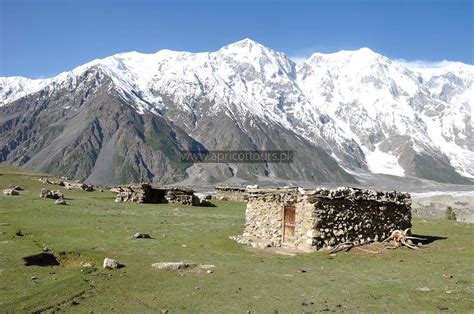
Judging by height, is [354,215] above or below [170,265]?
above

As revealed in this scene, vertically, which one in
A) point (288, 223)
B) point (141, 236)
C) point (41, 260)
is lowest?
point (41, 260)

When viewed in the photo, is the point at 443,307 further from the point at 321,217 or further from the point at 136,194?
the point at 136,194

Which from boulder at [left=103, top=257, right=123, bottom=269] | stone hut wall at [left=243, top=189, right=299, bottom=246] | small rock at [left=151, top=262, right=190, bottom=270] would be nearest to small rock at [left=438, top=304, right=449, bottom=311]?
small rock at [left=151, top=262, right=190, bottom=270]

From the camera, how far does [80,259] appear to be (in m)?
24.8

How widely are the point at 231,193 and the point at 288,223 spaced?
4133cm

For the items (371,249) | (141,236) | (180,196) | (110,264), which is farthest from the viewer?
(180,196)

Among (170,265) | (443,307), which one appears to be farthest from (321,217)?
(443,307)

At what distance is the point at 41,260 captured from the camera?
23438 millimetres

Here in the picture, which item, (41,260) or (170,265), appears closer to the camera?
(170,265)

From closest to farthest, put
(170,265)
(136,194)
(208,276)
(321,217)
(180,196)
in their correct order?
(208,276) < (170,265) < (321,217) < (136,194) < (180,196)

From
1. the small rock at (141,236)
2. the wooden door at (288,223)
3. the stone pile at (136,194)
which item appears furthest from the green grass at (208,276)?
the stone pile at (136,194)

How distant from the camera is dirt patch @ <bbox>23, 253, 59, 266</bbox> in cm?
2258

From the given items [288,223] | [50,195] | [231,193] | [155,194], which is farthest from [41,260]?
[231,193]

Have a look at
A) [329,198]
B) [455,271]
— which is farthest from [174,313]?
[329,198]
